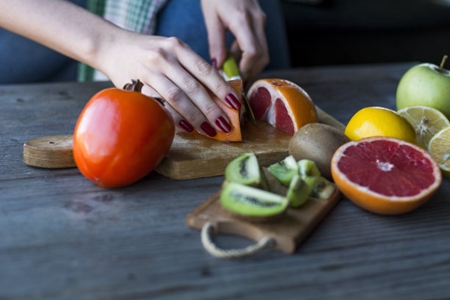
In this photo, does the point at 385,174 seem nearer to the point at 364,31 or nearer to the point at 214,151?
the point at 214,151

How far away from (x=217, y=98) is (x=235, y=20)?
1.78 feet

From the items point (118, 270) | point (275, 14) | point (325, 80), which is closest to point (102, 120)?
point (118, 270)

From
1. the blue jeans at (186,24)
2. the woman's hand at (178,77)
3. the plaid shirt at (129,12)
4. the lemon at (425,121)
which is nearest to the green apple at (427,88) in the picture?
the lemon at (425,121)

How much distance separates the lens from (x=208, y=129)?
119cm

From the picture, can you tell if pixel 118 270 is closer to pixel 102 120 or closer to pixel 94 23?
pixel 102 120

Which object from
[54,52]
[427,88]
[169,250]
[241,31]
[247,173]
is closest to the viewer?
[169,250]

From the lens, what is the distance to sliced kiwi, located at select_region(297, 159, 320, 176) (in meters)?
0.96

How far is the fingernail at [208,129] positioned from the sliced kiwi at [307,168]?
26 centimetres

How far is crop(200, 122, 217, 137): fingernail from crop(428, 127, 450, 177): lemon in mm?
454

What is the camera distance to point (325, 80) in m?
1.78

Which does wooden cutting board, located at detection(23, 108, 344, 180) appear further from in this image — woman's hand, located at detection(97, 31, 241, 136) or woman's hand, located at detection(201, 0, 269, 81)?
woman's hand, located at detection(201, 0, 269, 81)

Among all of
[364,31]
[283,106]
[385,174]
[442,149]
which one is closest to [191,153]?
[283,106]

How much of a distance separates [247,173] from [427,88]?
0.64 metres

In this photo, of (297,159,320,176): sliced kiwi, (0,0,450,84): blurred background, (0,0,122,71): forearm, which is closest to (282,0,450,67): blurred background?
(0,0,450,84): blurred background
